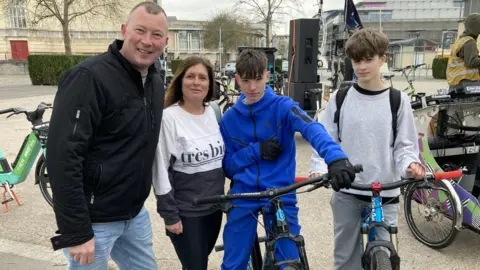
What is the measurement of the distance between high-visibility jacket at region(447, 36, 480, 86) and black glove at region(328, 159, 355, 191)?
15.3ft

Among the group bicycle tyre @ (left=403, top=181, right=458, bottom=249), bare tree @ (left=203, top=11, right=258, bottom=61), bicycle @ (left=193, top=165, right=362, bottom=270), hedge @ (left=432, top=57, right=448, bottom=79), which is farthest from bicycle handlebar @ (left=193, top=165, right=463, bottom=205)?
bare tree @ (left=203, top=11, right=258, bottom=61)

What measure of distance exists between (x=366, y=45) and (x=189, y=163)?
1.24 m

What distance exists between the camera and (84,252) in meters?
1.79

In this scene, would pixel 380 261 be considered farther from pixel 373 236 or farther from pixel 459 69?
pixel 459 69

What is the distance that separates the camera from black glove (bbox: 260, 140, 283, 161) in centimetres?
215

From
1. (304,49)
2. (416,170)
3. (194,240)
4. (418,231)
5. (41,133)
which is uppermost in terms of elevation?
(304,49)

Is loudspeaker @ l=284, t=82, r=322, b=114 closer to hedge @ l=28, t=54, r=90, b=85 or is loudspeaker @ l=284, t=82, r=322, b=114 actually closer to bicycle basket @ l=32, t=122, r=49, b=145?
bicycle basket @ l=32, t=122, r=49, b=145

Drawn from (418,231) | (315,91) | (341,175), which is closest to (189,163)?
(341,175)

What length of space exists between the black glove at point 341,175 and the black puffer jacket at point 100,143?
0.94 meters

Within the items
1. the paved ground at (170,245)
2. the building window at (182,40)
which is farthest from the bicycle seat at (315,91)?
the building window at (182,40)

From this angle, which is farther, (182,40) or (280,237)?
(182,40)

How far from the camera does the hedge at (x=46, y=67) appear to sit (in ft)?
80.6

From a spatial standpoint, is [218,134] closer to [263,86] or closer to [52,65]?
[263,86]

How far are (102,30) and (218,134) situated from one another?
53823 millimetres
